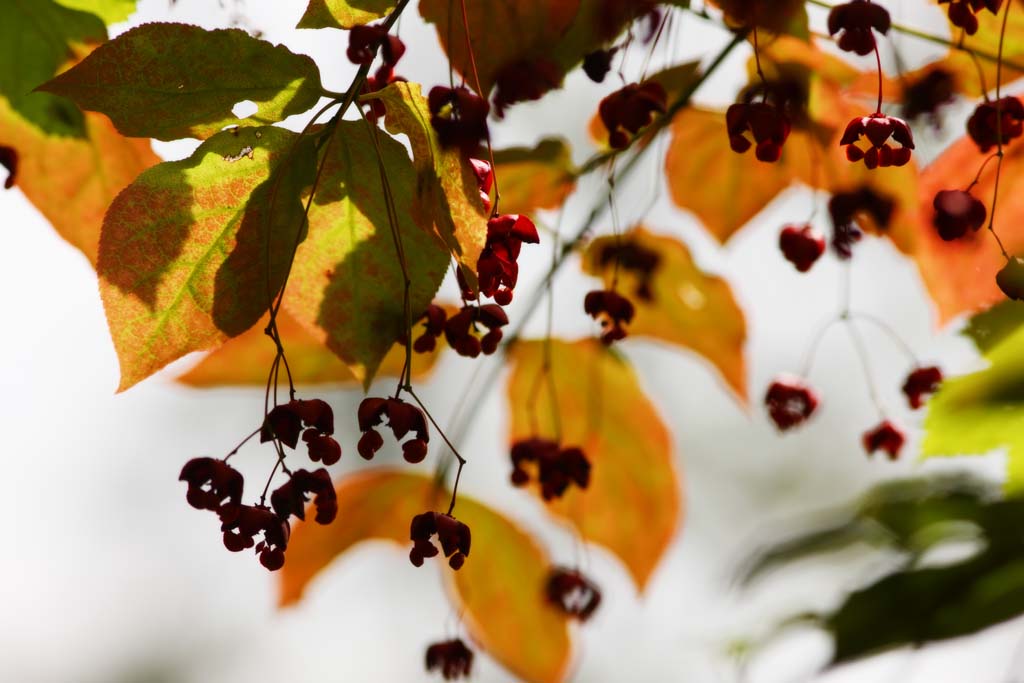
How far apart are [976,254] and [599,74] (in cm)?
37

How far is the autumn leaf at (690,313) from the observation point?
116cm

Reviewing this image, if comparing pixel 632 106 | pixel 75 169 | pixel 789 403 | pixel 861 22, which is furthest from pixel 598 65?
pixel 789 403

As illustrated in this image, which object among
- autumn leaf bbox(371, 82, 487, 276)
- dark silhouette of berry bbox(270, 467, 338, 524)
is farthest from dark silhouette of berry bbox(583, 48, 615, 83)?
dark silhouette of berry bbox(270, 467, 338, 524)

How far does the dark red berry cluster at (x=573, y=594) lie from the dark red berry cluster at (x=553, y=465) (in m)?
0.18

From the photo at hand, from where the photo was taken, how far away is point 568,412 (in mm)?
1165

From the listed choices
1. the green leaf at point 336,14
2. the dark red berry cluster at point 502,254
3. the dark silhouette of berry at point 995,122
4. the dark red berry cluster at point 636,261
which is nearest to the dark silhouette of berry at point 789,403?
the dark red berry cluster at point 636,261

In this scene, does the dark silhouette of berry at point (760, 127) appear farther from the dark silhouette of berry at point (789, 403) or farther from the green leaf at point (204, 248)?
A: the dark silhouette of berry at point (789, 403)

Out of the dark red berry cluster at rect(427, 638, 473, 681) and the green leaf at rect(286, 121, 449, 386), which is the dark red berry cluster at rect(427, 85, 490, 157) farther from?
the dark red berry cluster at rect(427, 638, 473, 681)

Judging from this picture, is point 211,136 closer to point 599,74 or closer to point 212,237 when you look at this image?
point 212,237

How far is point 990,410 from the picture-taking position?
746 millimetres

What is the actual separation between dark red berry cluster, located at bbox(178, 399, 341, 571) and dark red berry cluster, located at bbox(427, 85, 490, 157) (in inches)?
7.1

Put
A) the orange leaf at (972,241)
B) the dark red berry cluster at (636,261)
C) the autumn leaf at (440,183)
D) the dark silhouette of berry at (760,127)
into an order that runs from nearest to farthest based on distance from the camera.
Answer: the autumn leaf at (440,183) → the dark silhouette of berry at (760,127) → the orange leaf at (972,241) → the dark red berry cluster at (636,261)

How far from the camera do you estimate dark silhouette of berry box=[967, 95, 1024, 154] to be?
839mm

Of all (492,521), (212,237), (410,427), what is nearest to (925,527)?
(410,427)
